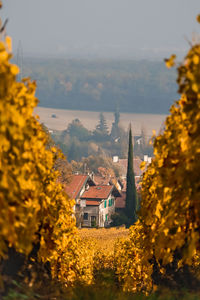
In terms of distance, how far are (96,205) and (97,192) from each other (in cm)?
294

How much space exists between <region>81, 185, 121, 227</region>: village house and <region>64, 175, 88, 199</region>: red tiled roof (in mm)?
3186

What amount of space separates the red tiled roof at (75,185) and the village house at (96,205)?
3.19m

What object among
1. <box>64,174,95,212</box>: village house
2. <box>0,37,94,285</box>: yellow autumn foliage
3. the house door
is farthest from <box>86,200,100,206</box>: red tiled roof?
<box>0,37,94,285</box>: yellow autumn foliage

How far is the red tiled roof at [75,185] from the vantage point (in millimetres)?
80125

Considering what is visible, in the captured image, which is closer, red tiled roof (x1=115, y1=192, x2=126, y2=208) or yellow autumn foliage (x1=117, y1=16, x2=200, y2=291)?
yellow autumn foliage (x1=117, y1=16, x2=200, y2=291)

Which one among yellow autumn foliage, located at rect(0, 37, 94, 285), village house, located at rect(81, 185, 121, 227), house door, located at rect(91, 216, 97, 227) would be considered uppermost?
village house, located at rect(81, 185, 121, 227)

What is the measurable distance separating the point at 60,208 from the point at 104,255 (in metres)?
21.3

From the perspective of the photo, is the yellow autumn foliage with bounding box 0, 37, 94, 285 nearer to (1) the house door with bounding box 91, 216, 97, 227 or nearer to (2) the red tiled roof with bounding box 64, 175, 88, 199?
(2) the red tiled roof with bounding box 64, 175, 88, 199

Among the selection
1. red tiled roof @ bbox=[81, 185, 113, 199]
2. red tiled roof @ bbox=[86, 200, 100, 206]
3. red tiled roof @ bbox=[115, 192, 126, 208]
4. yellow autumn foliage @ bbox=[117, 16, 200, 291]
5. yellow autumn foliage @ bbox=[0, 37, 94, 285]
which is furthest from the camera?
red tiled roof @ bbox=[115, 192, 126, 208]

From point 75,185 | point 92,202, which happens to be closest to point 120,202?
point 92,202

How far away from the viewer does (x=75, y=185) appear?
270ft

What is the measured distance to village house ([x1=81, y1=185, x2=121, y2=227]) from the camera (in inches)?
3386

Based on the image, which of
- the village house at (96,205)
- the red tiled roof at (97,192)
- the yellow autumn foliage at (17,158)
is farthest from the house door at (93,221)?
the yellow autumn foliage at (17,158)

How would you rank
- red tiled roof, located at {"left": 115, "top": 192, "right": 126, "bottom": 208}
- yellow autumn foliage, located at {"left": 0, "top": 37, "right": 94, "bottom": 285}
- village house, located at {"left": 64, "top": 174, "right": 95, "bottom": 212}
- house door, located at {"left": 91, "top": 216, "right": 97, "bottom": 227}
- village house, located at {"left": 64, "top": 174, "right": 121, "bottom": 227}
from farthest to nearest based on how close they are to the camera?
red tiled roof, located at {"left": 115, "top": 192, "right": 126, "bottom": 208} → house door, located at {"left": 91, "top": 216, "right": 97, "bottom": 227} → village house, located at {"left": 64, "top": 174, "right": 121, "bottom": 227} → village house, located at {"left": 64, "top": 174, "right": 95, "bottom": 212} → yellow autumn foliage, located at {"left": 0, "top": 37, "right": 94, "bottom": 285}
